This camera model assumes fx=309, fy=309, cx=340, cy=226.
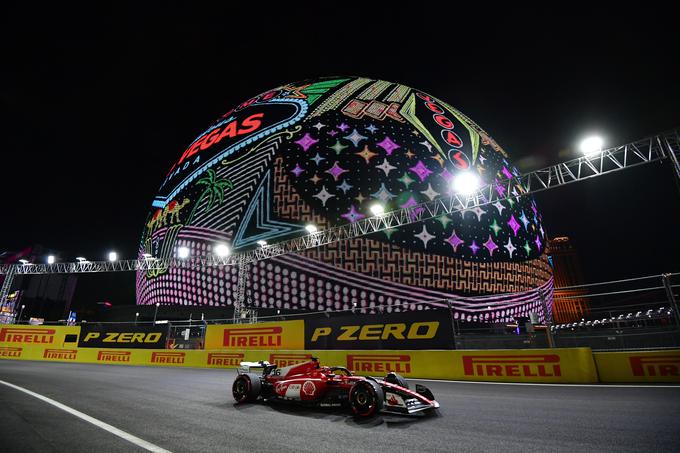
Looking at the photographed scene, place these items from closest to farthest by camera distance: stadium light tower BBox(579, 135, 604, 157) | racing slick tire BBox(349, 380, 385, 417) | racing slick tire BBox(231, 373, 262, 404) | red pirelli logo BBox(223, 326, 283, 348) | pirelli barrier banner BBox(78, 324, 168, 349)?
1. racing slick tire BBox(349, 380, 385, 417)
2. racing slick tire BBox(231, 373, 262, 404)
3. red pirelli logo BBox(223, 326, 283, 348)
4. stadium light tower BBox(579, 135, 604, 157)
5. pirelli barrier banner BBox(78, 324, 168, 349)

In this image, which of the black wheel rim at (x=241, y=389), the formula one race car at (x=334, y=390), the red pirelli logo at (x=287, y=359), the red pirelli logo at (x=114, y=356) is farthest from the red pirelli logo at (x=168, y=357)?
the black wheel rim at (x=241, y=389)

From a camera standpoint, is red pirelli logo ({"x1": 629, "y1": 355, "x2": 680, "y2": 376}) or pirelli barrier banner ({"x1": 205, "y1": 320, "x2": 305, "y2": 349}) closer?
red pirelli logo ({"x1": 629, "y1": 355, "x2": 680, "y2": 376})

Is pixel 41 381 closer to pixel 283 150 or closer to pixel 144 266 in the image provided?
pixel 144 266

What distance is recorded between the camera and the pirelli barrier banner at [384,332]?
26.3 feet

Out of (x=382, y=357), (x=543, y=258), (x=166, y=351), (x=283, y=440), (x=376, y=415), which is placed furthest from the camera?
(x=543, y=258)

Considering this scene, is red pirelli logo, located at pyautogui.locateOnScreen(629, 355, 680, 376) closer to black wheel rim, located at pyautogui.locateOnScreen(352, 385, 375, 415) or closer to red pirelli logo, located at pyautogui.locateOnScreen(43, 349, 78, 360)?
black wheel rim, located at pyautogui.locateOnScreen(352, 385, 375, 415)

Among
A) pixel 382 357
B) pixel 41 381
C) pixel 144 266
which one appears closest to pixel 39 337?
pixel 144 266

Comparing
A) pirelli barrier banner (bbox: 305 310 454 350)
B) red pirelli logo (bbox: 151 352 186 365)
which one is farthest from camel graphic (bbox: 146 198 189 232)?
pirelli barrier banner (bbox: 305 310 454 350)

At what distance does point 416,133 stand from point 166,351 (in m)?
26.7

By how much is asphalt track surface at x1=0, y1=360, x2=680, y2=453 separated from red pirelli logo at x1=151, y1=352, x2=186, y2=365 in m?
7.98

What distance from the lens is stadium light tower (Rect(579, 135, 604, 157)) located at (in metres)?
12.3

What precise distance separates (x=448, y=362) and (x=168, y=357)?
39.5 ft

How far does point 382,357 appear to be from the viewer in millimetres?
8617

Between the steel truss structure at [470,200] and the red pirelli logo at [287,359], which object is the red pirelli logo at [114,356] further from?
the red pirelli logo at [287,359]
